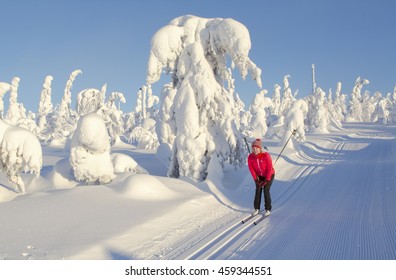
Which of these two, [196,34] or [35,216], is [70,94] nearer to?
[196,34]

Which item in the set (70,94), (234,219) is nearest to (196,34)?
(234,219)

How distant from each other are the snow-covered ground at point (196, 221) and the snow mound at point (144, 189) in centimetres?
3

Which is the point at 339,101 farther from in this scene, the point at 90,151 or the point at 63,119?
the point at 90,151

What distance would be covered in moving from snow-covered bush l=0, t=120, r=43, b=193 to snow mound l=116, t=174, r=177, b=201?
247 centimetres

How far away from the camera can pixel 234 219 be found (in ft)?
24.5

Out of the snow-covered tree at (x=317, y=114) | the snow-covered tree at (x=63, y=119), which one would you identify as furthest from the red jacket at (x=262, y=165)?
the snow-covered tree at (x=63, y=119)

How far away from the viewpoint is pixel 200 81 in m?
12.5

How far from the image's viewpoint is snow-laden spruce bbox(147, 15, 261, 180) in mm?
12109

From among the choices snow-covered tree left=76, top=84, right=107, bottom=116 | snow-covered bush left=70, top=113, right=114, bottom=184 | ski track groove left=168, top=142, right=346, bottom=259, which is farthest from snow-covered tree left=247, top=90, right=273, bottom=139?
ski track groove left=168, top=142, right=346, bottom=259

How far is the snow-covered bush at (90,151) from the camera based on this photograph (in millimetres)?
11306

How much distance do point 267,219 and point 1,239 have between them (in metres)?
5.07

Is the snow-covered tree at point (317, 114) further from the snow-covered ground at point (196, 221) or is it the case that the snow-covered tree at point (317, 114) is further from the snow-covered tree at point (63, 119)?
the snow-covered ground at point (196, 221)

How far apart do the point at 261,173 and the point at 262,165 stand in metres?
0.19
